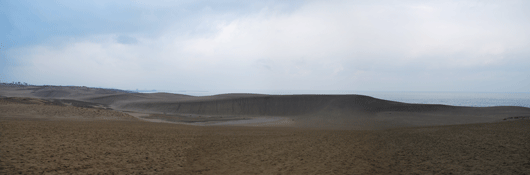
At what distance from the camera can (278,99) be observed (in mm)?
41719

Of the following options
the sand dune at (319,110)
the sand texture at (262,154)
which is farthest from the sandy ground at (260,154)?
the sand dune at (319,110)

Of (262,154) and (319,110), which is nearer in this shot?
(262,154)

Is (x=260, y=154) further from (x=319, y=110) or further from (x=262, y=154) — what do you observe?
(x=319, y=110)

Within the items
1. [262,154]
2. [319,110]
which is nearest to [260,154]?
[262,154]

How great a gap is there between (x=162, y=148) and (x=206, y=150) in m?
1.87

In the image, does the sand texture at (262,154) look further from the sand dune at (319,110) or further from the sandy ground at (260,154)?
the sand dune at (319,110)

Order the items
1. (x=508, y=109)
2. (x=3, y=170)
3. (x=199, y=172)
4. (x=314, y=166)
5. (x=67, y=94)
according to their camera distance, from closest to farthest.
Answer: (x=3, y=170), (x=199, y=172), (x=314, y=166), (x=508, y=109), (x=67, y=94)

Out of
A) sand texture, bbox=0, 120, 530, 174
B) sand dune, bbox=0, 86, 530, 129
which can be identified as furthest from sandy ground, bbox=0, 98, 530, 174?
sand dune, bbox=0, 86, 530, 129

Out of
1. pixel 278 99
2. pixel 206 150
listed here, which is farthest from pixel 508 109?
pixel 206 150

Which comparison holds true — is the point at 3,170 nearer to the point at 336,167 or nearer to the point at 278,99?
the point at 336,167

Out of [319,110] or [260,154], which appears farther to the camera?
[319,110]

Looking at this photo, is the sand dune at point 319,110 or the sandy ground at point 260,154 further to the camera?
the sand dune at point 319,110

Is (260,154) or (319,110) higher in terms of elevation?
(319,110)

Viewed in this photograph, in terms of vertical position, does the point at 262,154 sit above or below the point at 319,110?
below
